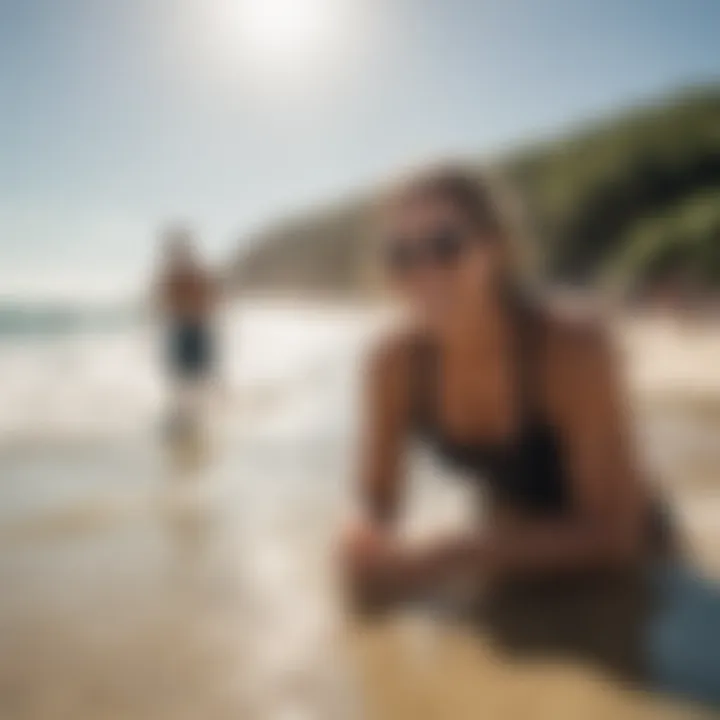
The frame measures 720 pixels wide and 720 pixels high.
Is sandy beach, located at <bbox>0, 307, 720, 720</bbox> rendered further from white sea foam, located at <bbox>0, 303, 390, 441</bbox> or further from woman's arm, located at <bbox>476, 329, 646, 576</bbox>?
woman's arm, located at <bbox>476, 329, 646, 576</bbox>

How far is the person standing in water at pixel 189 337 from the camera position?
213 cm

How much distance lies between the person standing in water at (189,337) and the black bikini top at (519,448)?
82 centimetres

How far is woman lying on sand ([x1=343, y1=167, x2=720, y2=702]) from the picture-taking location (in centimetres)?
105

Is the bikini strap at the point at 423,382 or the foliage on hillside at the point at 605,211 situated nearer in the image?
the bikini strap at the point at 423,382

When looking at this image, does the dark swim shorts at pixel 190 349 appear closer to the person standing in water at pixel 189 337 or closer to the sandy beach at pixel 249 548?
the person standing in water at pixel 189 337

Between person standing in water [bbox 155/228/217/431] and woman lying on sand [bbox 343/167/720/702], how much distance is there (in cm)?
84

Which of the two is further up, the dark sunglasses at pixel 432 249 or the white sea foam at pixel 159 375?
the dark sunglasses at pixel 432 249

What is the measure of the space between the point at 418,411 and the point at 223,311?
4.25 ft

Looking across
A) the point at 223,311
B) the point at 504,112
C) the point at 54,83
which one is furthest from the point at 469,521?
the point at 223,311

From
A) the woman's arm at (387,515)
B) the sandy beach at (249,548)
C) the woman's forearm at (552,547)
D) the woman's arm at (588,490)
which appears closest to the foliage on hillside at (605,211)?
the sandy beach at (249,548)

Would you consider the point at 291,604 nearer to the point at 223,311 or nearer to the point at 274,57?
the point at 274,57

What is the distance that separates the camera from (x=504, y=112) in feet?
5.08

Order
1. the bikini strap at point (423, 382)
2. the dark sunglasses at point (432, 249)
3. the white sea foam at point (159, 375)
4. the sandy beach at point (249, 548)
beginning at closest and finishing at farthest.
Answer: the sandy beach at point (249, 548) < the dark sunglasses at point (432, 249) < the bikini strap at point (423, 382) < the white sea foam at point (159, 375)

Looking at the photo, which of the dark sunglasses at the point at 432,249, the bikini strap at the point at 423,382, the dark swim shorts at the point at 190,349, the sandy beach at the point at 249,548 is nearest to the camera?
the sandy beach at the point at 249,548
